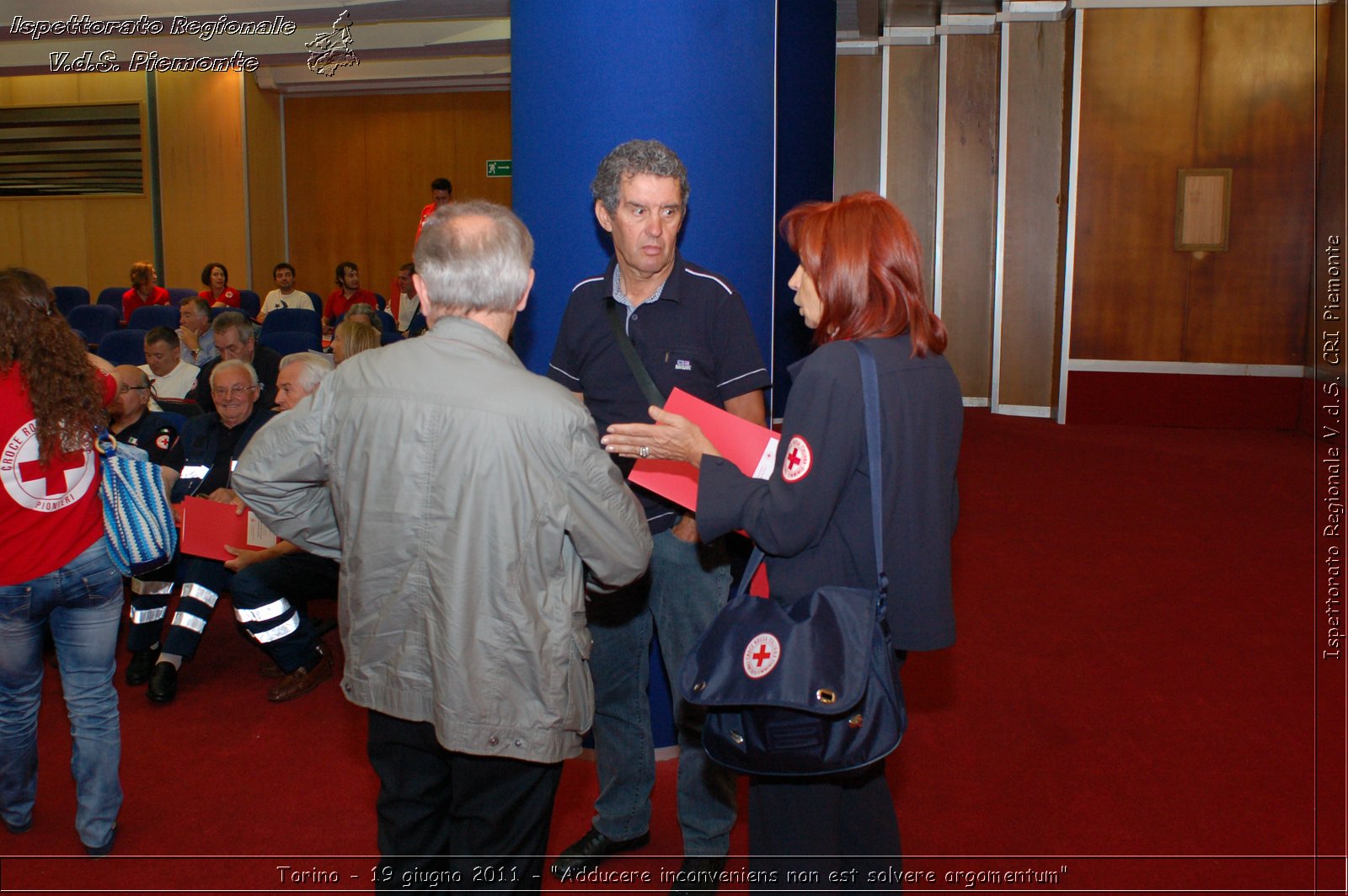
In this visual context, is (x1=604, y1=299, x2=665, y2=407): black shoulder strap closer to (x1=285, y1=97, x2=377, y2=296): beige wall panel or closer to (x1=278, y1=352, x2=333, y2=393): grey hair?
(x1=278, y1=352, x2=333, y2=393): grey hair

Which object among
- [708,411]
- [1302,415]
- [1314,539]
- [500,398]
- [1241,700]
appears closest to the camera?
[500,398]

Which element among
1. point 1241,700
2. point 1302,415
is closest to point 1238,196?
point 1302,415

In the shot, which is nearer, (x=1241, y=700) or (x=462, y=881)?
(x=462, y=881)

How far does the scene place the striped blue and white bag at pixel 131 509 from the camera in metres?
2.58

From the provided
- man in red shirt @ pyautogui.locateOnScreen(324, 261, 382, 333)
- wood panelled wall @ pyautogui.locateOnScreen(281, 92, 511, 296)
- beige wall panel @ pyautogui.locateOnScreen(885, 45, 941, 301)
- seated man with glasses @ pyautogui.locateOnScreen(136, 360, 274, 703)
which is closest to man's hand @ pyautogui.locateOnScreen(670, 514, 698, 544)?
seated man with glasses @ pyautogui.locateOnScreen(136, 360, 274, 703)

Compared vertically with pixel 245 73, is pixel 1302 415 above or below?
below

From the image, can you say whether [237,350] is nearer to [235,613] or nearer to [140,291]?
[235,613]

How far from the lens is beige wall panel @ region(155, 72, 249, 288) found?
13.1 metres

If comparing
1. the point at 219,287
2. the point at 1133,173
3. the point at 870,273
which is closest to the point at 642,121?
the point at 870,273

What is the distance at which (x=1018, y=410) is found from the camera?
32.7 feet

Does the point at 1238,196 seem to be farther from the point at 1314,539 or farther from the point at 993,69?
the point at 1314,539

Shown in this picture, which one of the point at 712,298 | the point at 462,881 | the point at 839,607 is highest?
the point at 712,298

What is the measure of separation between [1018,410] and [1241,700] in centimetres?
668

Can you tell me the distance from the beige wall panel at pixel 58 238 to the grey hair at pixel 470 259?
13.8 metres
